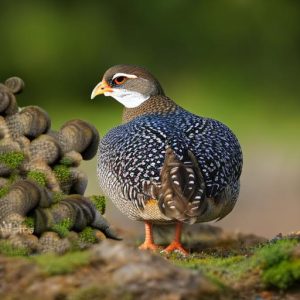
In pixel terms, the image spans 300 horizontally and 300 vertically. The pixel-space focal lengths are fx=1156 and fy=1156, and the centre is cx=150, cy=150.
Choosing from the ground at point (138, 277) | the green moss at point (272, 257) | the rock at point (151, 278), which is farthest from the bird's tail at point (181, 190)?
the rock at point (151, 278)

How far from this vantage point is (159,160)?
10.2m

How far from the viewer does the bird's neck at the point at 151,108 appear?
12.1 metres

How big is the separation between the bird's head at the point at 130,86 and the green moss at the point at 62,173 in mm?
1904

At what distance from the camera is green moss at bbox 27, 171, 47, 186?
10.4 meters

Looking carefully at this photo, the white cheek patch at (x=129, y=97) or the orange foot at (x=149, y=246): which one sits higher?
the white cheek patch at (x=129, y=97)

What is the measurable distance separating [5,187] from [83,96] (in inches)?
536

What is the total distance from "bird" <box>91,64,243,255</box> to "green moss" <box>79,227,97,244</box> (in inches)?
19.0

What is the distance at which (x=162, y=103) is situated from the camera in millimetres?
12188

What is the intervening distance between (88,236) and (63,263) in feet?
10.0

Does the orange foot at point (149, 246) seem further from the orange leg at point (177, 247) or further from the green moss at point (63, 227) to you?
the green moss at point (63, 227)

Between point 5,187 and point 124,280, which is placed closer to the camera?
point 124,280

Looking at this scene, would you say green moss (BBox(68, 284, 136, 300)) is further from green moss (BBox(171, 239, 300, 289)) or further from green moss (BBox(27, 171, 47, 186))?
green moss (BBox(27, 171, 47, 186))

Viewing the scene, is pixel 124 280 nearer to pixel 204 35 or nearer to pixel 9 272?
pixel 9 272

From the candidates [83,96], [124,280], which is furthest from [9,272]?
[83,96]
